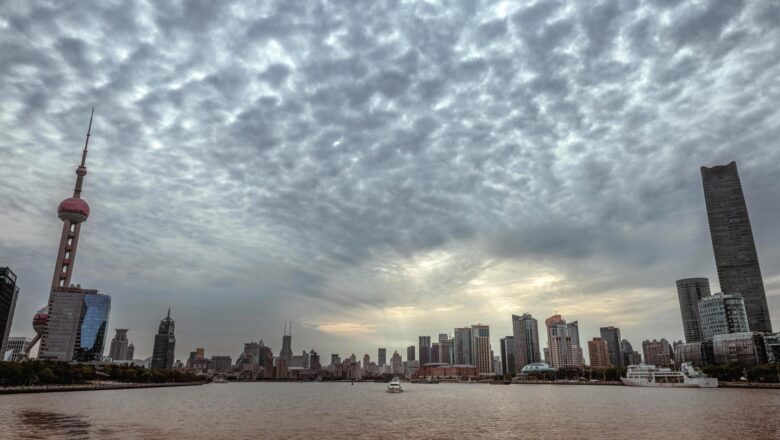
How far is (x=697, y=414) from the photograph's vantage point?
86938mm

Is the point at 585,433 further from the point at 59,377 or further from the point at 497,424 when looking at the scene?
the point at 59,377

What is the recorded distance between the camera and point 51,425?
64188 millimetres

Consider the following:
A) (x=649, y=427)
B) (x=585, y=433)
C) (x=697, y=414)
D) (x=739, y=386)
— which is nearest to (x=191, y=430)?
(x=585, y=433)

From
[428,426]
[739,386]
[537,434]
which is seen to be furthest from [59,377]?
[739,386]

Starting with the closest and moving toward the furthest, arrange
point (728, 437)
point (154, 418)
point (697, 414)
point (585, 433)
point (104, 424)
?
point (728, 437) → point (585, 433) → point (104, 424) → point (154, 418) → point (697, 414)

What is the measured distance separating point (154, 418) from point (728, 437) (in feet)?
281

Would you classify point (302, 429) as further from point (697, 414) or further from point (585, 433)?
point (697, 414)

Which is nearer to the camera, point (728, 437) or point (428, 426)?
point (728, 437)

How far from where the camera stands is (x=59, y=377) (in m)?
183

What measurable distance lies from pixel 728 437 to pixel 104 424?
276 ft

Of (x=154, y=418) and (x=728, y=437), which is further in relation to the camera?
(x=154, y=418)

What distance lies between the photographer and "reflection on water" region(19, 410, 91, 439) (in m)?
55.7

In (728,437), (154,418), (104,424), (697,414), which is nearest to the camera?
(728,437)

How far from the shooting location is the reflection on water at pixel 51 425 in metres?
55.7
